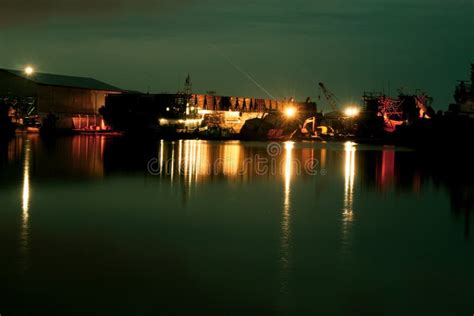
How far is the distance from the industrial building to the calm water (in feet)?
181

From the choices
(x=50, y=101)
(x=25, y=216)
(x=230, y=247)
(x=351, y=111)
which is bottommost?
(x=230, y=247)

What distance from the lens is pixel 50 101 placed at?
81375 mm

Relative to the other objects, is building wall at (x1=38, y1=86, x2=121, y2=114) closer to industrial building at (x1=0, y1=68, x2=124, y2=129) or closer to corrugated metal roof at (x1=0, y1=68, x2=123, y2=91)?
industrial building at (x1=0, y1=68, x2=124, y2=129)

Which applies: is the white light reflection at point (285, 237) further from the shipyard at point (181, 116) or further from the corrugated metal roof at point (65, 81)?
the corrugated metal roof at point (65, 81)

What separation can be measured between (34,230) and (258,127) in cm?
7388

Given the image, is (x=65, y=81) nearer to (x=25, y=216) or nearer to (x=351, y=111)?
(x=351, y=111)

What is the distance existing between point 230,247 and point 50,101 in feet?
235

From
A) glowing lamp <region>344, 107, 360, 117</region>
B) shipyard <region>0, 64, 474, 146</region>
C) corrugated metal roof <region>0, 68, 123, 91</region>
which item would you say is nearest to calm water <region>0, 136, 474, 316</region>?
shipyard <region>0, 64, 474, 146</region>

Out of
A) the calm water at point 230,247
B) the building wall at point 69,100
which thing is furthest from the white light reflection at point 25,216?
the building wall at point 69,100

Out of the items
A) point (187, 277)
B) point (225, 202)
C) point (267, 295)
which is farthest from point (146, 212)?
point (267, 295)

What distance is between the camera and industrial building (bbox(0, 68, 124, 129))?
7875 cm

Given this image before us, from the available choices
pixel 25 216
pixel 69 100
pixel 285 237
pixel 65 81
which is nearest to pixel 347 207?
pixel 285 237

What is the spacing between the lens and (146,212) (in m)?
17.7

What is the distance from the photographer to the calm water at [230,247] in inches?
390
